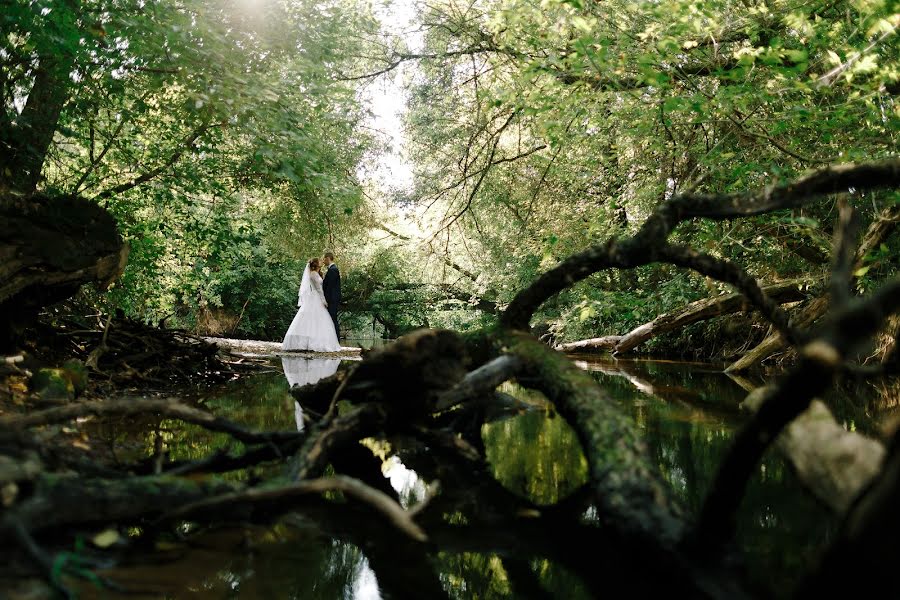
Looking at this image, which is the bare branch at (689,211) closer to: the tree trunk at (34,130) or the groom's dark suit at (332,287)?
the tree trunk at (34,130)

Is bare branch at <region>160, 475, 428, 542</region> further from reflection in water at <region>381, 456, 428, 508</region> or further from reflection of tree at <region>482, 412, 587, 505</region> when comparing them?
reflection of tree at <region>482, 412, 587, 505</region>

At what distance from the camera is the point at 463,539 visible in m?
2.67

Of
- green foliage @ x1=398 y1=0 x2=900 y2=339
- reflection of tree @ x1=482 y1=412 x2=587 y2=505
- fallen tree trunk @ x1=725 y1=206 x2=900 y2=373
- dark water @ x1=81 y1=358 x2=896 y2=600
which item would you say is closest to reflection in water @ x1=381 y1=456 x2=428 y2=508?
dark water @ x1=81 y1=358 x2=896 y2=600

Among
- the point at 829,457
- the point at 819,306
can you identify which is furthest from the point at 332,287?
the point at 829,457

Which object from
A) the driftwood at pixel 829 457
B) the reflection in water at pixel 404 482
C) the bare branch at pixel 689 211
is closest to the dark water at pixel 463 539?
the reflection in water at pixel 404 482

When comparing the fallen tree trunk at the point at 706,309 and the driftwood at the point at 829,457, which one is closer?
the driftwood at the point at 829,457

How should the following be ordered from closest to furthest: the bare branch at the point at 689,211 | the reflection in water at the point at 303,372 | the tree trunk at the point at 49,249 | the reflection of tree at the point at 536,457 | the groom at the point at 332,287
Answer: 1. the bare branch at the point at 689,211
2. the reflection of tree at the point at 536,457
3. the tree trunk at the point at 49,249
4. the reflection in water at the point at 303,372
5. the groom at the point at 332,287

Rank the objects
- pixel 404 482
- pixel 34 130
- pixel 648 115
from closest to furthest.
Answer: pixel 404 482
pixel 34 130
pixel 648 115

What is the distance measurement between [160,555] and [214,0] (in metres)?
6.98

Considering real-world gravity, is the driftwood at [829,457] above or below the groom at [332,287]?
below

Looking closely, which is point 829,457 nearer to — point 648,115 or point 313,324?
point 648,115

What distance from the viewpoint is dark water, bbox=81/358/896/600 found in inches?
84.8

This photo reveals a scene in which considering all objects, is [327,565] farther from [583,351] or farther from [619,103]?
[583,351]

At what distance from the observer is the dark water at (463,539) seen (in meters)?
2.15
